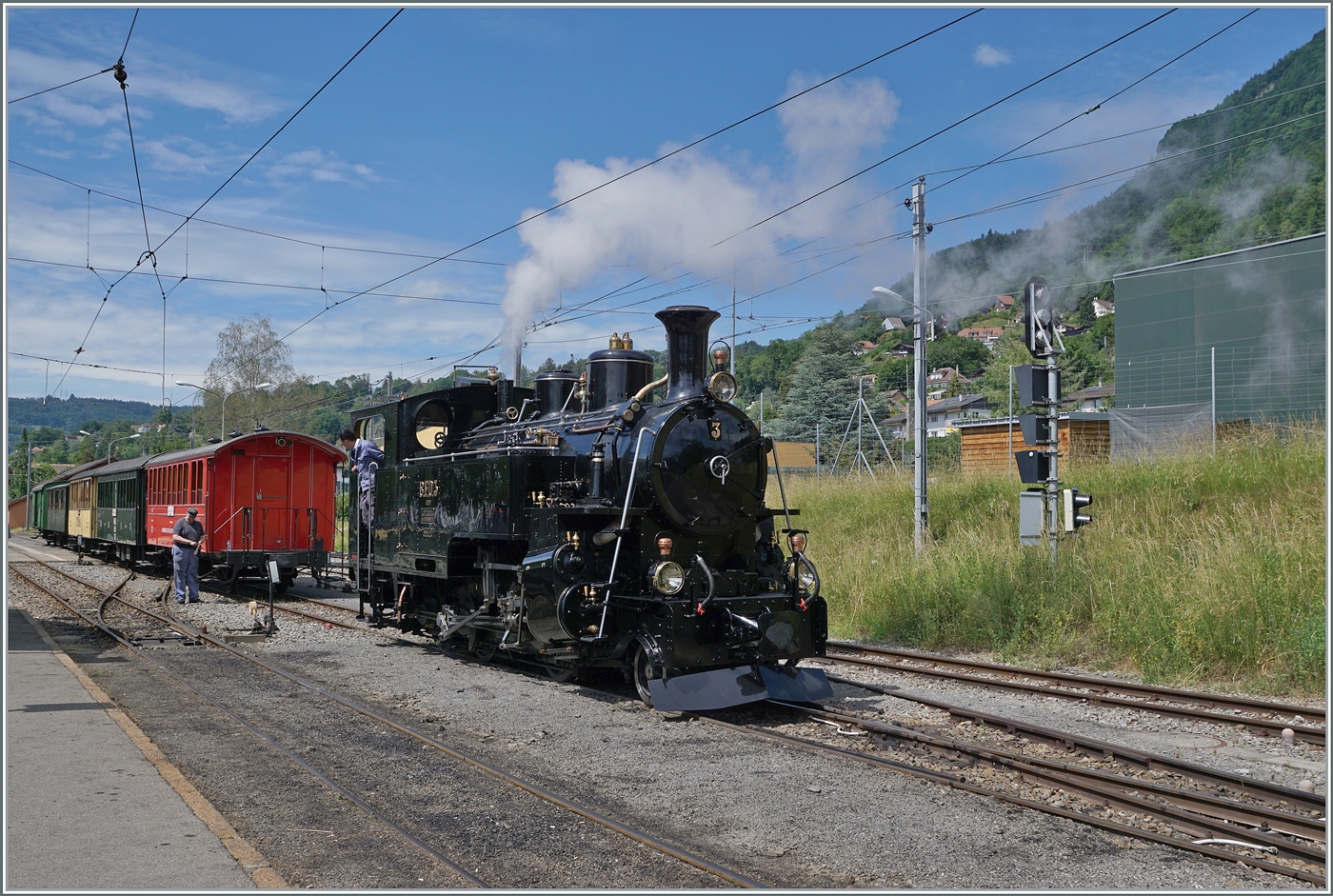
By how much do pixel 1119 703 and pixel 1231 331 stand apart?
1648 centimetres

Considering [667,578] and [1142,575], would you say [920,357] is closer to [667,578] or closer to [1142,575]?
[1142,575]

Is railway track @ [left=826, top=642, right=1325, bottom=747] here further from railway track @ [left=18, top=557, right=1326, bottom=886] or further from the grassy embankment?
railway track @ [left=18, top=557, right=1326, bottom=886]

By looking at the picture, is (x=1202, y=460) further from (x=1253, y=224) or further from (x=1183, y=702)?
(x=1253, y=224)

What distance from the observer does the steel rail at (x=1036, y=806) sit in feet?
14.1

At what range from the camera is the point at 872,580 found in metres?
12.9

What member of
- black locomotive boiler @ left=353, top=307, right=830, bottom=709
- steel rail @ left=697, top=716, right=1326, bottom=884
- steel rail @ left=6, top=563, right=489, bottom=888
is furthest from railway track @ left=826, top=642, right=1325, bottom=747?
steel rail @ left=6, top=563, right=489, bottom=888

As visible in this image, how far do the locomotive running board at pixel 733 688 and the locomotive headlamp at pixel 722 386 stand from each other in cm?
233

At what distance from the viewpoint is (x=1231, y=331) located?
2103 cm

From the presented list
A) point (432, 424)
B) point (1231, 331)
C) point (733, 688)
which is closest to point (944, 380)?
point (1231, 331)

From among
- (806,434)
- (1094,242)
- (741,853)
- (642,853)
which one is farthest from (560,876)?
(806,434)

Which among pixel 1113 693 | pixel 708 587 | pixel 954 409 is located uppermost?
pixel 954 409

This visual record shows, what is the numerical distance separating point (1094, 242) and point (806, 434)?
48.3 feet

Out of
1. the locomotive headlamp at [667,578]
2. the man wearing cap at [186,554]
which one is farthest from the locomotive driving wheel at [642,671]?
the man wearing cap at [186,554]

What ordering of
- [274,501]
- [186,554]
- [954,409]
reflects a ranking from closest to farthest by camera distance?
[186,554], [274,501], [954,409]
